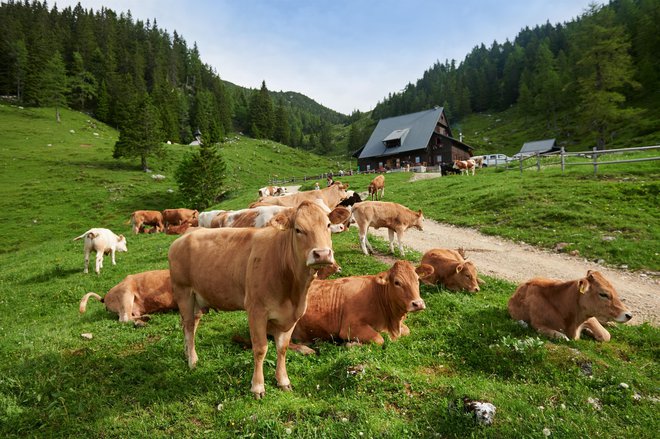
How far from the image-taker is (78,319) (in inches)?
324

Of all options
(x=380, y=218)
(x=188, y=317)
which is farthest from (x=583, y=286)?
(x=380, y=218)

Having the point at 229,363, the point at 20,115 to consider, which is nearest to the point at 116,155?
the point at 20,115

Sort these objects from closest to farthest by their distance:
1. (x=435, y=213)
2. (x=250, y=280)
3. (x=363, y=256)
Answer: (x=250, y=280), (x=363, y=256), (x=435, y=213)

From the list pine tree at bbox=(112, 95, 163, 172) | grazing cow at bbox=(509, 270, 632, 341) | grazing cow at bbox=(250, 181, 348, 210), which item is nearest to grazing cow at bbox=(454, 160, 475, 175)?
grazing cow at bbox=(250, 181, 348, 210)

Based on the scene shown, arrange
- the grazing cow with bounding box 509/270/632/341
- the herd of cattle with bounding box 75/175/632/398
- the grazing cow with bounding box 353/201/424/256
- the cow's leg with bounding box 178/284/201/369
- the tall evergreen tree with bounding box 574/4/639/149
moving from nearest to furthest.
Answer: the herd of cattle with bounding box 75/175/632/398
the cow's leg with bounding box 178/284/201/369
the grazing cow with bounding box 509/270/632/341
the grazing cow with bounding box 353/201/424/256
the tall evergreen tree with bounding box 574/4/639/149

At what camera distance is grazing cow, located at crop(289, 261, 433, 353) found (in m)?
6.25

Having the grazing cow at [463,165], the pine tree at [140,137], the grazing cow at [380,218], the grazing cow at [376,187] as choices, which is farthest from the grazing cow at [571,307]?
the pine tree at [140,137]

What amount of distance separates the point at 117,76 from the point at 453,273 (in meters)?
122

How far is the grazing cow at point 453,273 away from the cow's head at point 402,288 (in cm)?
279

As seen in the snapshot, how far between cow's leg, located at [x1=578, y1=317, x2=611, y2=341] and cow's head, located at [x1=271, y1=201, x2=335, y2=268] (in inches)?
213

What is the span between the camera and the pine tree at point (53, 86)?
80.9 m

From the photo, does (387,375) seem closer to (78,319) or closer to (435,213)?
(78,319)

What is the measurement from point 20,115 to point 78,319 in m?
93.2

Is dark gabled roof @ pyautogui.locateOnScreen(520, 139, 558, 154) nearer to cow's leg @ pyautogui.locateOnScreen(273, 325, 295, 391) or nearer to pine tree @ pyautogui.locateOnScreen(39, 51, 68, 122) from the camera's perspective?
cow's leg @ pyautogui.locateOnScreen(273, 325, 295, 391)
